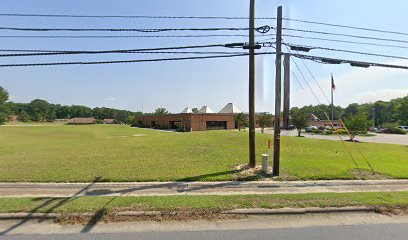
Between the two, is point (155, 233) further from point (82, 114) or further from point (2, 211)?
point (82, 114)

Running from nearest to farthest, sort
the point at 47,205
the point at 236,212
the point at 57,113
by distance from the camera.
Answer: the point at 236,212 → the point at 47,205 → the point at 57,113

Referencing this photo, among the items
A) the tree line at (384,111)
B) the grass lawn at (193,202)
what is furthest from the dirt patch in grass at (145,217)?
the tree line at (384,111)

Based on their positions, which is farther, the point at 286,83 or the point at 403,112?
the point at 403,112

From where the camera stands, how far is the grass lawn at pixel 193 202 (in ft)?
18.4

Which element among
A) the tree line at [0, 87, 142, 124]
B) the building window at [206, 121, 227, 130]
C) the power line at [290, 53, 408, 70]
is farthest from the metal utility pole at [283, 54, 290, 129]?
the tree line at [0, 87, 142, 124]

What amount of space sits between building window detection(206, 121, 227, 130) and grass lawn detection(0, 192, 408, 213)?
46208 millimetres

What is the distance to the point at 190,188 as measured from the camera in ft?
24.3

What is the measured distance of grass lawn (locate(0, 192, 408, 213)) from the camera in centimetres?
562

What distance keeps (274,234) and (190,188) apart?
3.38 meters

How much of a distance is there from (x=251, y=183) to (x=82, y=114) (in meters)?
181

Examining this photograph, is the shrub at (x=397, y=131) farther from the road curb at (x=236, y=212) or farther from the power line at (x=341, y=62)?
the road curb at (x=236, y=212)

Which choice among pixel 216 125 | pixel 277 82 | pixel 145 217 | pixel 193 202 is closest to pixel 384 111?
pixel 216 125

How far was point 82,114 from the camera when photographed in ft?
543

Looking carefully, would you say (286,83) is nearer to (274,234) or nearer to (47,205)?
(274,234)
